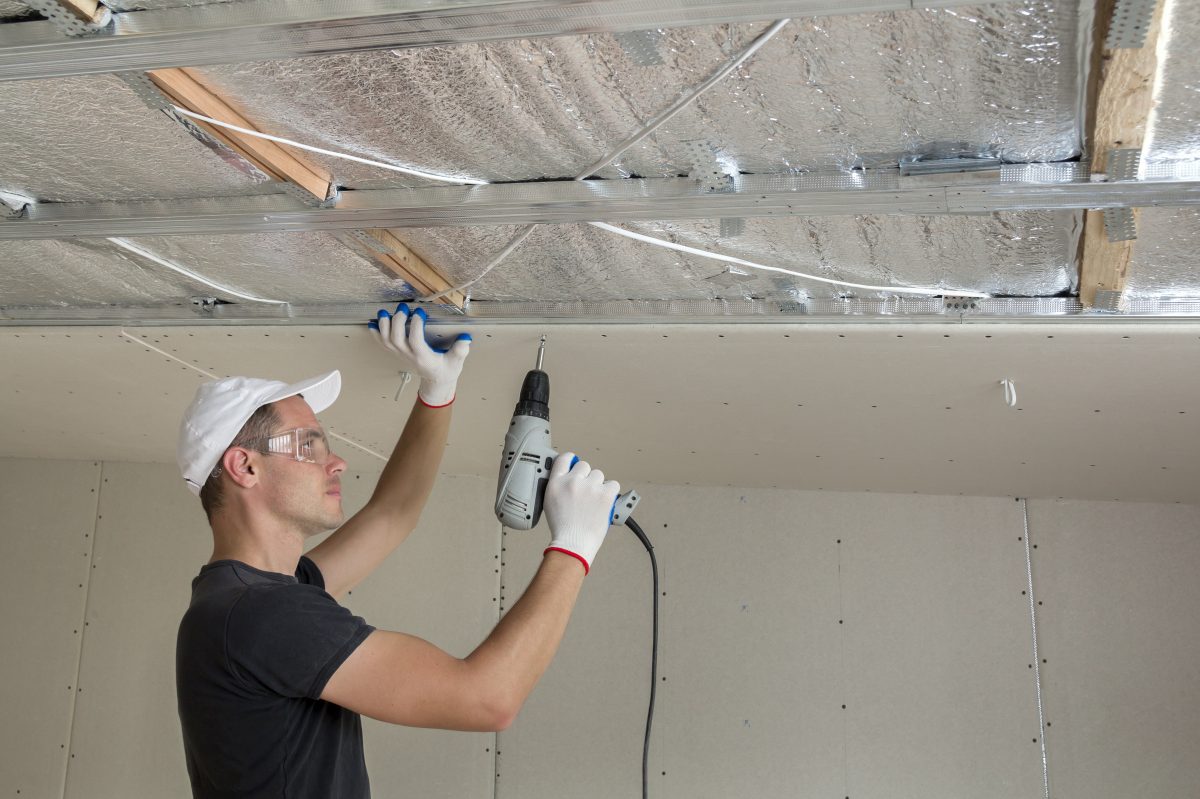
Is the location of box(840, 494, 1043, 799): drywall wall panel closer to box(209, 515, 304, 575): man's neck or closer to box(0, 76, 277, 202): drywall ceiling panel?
box(209, 515, 304, 575): man's neck

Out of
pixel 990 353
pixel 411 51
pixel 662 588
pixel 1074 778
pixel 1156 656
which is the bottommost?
pixel 1074 778

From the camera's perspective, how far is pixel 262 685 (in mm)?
1412

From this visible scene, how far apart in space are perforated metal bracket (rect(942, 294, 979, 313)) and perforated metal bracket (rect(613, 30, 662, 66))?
2.63 feet

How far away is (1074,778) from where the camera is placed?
9.27 ft

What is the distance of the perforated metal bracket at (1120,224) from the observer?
1.39 metres

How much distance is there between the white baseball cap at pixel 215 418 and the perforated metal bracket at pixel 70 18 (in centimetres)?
71

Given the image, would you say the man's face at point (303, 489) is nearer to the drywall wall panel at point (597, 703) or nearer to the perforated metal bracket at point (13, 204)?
the perforated metal bracket at point (13, 204)

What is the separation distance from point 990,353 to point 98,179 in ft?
5.02

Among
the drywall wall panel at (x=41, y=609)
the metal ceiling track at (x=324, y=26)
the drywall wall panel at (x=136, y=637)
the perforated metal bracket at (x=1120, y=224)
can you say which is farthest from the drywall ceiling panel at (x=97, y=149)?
the drywall wall panel at (x=41, y=609)

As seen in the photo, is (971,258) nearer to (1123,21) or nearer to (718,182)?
(718,182)

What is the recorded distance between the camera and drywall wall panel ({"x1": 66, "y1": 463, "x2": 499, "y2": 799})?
3.35 m

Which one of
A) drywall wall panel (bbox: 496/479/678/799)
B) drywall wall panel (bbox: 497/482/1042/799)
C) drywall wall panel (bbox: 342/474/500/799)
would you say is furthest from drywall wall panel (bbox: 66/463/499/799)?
drywall wall panel (bbox: 497/482/1042/799)

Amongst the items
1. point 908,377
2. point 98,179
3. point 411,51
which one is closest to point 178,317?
point 98,179

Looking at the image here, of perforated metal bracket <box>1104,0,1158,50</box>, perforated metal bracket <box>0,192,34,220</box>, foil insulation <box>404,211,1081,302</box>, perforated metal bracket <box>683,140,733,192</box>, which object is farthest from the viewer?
perforated metal bracket <box>0,192,34,220</box>
